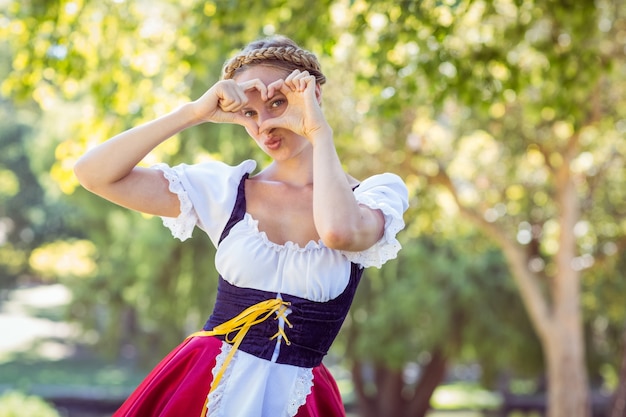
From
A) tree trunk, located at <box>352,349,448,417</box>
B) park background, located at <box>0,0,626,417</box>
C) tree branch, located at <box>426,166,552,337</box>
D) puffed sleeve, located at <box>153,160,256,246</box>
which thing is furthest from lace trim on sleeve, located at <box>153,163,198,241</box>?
tree trunk, located at <box>352,349,448,417</box>

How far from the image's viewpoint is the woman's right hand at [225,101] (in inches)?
72.1

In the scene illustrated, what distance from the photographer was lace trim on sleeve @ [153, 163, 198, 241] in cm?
192

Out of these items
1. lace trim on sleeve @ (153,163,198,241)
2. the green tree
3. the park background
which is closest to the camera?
lace trim on sleeve @ (153,163,198,241)

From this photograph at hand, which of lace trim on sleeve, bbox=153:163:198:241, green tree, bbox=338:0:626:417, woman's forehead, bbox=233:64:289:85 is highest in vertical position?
green tree, bbox=338:0:626:417

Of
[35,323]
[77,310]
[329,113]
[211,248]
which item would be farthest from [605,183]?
[35,323]

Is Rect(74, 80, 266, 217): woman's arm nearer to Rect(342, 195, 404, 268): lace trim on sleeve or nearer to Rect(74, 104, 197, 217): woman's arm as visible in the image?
Rect(74, 104, 197, 217): woman's arm

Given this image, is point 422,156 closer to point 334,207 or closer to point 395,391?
point 395,391

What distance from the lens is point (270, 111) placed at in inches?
74.3

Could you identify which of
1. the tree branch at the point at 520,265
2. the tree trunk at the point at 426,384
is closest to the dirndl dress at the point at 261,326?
the tree branch at the point at 520,265

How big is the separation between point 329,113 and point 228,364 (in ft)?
21.1

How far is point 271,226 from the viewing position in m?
1.91

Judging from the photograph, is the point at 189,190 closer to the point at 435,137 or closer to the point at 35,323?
the point at 435,137

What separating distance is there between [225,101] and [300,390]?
0.67 m

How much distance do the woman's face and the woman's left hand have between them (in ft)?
0.07
